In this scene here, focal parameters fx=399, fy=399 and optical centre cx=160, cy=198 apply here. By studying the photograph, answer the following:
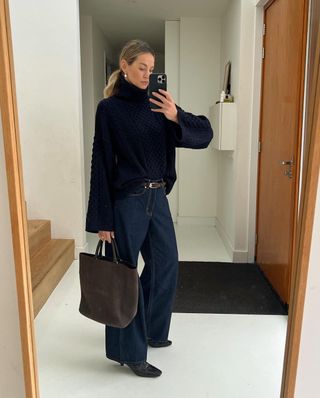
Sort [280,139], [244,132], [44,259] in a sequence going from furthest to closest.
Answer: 1. [244,132]
2. [280,139]
3. [44,259]

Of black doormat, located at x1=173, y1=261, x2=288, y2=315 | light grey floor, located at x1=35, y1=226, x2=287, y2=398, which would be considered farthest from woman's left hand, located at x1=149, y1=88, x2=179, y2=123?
black doormat, located at x1=173, y1=261, x2=288, y2=315

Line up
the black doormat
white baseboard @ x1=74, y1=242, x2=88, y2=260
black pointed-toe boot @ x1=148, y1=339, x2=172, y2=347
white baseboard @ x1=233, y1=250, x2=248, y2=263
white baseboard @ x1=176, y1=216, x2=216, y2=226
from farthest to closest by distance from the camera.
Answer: white baseboard @ x1=176, y1=216, x2=216, y2=226 < white baseboard @ x1=233, y1=250, x2=248, y2=263 < the black doormat < white baseboard @ x1=74, y1=242, x2=88, y2=260 < black pointed-toe boot @ x1=148, y1=339, x2=172, y2=347

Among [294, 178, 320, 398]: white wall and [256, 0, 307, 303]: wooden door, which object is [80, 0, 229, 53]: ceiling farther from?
[294, 178, 320, 398]: white wall

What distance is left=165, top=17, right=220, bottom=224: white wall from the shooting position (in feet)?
11.6

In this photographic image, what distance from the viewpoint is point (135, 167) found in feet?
4.43

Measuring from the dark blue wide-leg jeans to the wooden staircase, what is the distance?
0.26 metres

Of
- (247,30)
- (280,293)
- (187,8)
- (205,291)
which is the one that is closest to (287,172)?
(280,293)

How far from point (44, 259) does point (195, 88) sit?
102 inches

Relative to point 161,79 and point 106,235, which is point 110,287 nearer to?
point 106,235

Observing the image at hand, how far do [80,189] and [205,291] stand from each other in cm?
84

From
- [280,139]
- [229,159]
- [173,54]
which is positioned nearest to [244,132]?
[229,159]

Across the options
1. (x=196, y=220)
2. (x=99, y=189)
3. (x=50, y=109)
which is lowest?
(x=196, y=220)

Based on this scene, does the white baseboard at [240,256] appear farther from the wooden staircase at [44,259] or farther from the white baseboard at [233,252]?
the wooden staircase at [44,259]

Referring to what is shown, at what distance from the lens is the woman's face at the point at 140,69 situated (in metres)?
1.29
